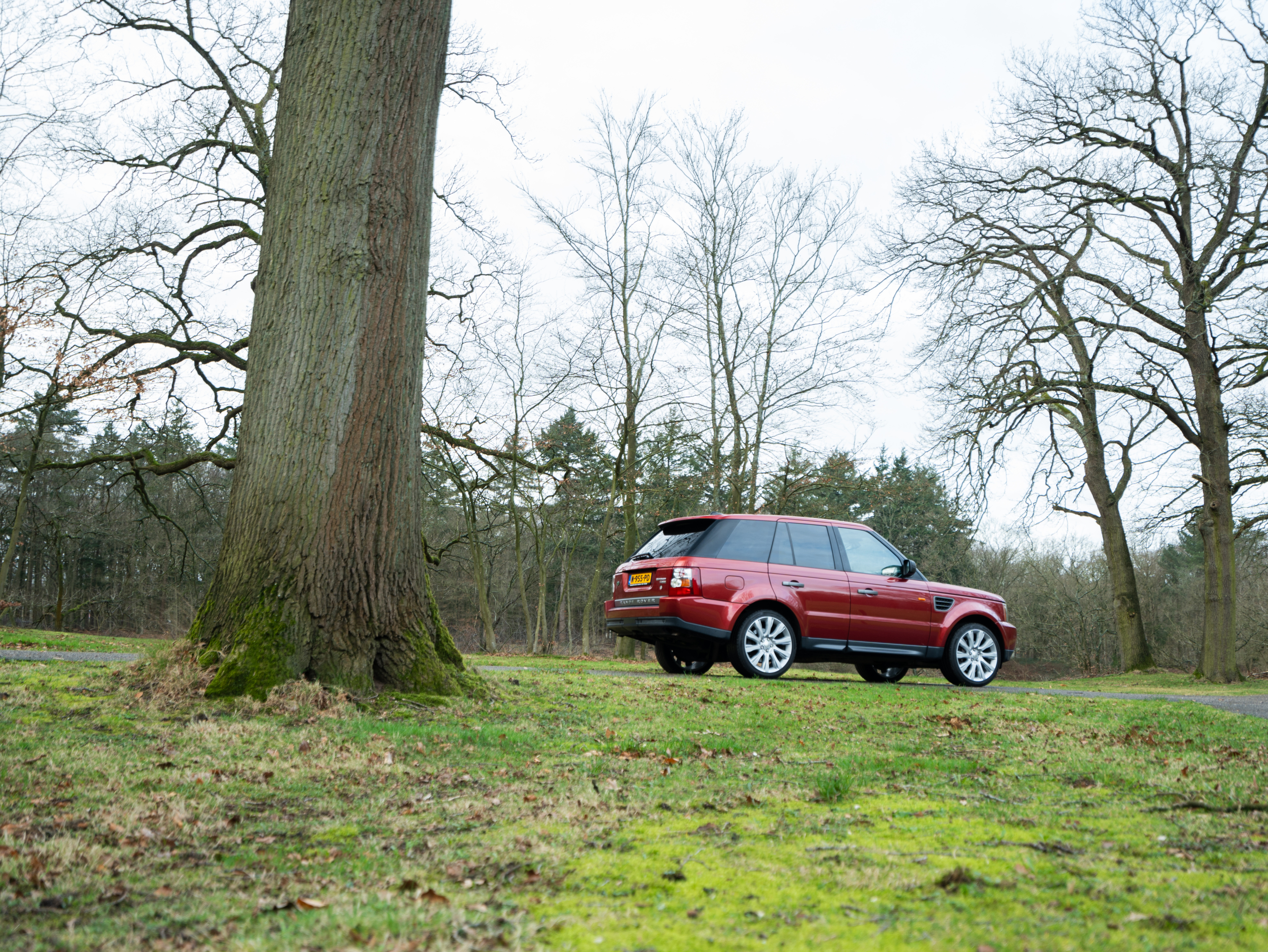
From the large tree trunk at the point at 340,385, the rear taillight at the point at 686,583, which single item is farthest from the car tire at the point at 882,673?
the large tree trunk at the point at 340,385

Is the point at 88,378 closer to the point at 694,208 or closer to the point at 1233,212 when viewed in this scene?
the point at 694,208

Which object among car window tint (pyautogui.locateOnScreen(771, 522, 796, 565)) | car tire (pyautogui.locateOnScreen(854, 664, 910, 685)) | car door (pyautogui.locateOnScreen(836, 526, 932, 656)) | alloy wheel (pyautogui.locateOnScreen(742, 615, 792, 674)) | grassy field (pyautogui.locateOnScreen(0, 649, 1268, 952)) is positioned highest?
car window tint (pyautogui.locateOnScreen(771, 522, 796, 565))

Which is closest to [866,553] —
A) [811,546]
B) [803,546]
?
[811,546]

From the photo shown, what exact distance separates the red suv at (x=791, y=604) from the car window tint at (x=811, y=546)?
1 centimetres

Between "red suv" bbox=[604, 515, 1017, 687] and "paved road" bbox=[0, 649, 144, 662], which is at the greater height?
"red suv" bbox=[604, 515, 1017, 687]

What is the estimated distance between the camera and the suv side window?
10766 millimetres

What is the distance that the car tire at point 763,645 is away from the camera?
1025 cm

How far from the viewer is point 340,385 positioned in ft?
19.5

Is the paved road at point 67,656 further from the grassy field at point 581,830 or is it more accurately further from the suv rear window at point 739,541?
the suv rear window at point 739,541

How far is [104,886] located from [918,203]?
18676 millimetres

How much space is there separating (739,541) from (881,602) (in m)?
2.04

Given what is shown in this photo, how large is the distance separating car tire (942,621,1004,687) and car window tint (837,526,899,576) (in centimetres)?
129

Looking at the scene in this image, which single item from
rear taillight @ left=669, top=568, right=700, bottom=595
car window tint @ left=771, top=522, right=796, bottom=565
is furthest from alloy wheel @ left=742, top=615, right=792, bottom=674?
rear taillight @ left=669, top=568, right=700, bottom=595

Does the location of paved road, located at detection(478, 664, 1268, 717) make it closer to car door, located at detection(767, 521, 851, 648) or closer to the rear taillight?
car door, located at detection(767, 521, 851, 648)
